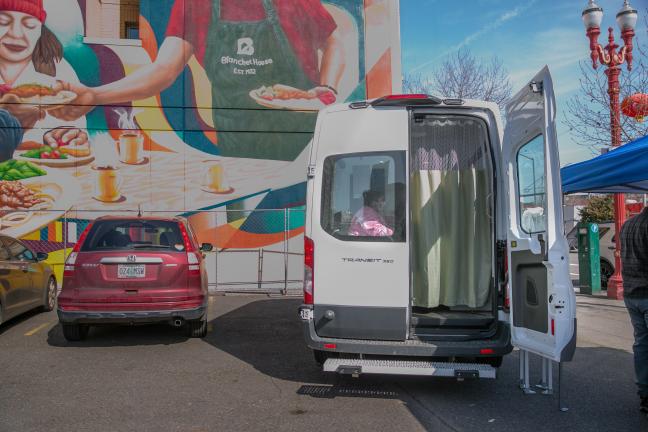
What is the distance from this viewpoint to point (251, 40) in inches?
553

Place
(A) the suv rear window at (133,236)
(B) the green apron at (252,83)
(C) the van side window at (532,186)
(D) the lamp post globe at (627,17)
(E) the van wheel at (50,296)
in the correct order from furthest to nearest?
(B) the green apron at (252,83) → (D) the lamp post globe at (627,17) → (E) the van wheel at (50,296) → (A) the suv rear window at (133,236) → (C) the van side window at (532,186)

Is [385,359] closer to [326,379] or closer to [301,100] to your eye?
[326,379]

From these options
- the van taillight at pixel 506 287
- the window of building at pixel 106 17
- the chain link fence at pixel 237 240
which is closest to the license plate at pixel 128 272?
the van taillight at pixel 506 287

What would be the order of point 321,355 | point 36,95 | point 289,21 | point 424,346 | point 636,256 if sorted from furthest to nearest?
1. point 289,21
2. point 36,95
3. point 321,355
4. point 424,346
5. point 636,256

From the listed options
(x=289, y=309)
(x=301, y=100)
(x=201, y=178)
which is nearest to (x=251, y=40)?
(x=301, y=100)

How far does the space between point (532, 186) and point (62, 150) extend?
12.1m

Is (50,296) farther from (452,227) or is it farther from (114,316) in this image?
(452,227)

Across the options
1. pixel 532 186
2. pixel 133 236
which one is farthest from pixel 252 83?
pixel 532 186

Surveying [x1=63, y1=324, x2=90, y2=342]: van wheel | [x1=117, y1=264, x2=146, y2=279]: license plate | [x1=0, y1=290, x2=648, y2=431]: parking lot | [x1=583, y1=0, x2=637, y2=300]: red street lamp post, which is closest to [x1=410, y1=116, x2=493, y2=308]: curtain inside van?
[x1=0, y1=290, x2=648, y2=431]: parking lot

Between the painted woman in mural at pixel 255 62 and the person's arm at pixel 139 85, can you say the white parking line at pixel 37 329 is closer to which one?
A: the painted woman in mural at pixel 255 62

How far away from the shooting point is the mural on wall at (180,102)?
13.4m

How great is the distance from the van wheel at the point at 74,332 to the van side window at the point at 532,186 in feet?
18.6

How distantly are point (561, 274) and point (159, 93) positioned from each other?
11.8 metres

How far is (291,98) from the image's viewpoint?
556 inches
